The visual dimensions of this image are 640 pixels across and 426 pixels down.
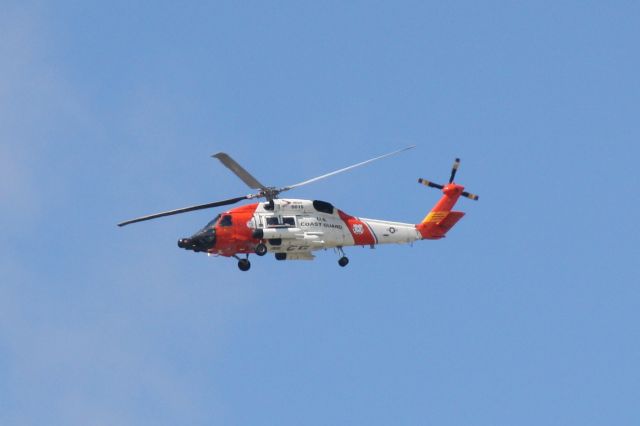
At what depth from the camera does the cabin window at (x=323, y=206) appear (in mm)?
58844

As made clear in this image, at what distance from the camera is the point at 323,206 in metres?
59.0

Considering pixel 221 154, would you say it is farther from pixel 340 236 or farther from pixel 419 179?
pixel 419 179

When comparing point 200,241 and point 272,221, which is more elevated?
point 272,221

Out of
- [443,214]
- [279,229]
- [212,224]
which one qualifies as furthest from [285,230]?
[443,214]

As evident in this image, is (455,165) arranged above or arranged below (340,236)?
above

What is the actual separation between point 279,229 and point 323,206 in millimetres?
2742

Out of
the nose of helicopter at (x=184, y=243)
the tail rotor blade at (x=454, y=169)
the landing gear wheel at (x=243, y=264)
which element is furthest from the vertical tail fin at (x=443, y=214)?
the nose of helicopter at (x=184, y=243)

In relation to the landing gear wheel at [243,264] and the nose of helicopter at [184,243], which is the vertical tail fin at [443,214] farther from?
the nose of helicopter at [184,243]

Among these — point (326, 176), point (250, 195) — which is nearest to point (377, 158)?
point (326, 176)

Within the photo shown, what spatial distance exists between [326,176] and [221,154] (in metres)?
5.67

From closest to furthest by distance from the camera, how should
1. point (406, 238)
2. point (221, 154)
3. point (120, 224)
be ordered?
point (221, 154) → point (120, 224) → point (406, 238)

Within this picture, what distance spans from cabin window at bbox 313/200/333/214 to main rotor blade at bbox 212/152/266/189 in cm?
293

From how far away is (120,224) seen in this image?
57094mm

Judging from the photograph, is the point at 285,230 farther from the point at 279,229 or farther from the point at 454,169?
the point at 454,169
